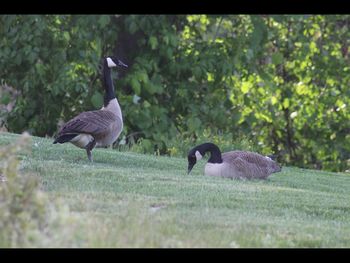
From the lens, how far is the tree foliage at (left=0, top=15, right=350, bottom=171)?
21562 millimetres

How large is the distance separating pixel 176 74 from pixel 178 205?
1288 centimetres

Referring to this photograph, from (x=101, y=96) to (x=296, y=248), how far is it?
13.4 meters

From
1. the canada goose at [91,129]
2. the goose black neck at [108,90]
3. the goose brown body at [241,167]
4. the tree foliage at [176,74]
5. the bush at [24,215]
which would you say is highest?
the tree foliage at [176,74]

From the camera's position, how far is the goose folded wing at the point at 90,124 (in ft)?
44.5

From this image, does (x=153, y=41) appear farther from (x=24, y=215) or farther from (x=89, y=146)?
(x=24, y=215)

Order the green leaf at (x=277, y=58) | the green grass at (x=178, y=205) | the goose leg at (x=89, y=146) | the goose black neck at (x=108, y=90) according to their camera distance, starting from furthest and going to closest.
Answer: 1. the green leaf at (x=277, y=58)
2. the goose black neck at (x=108, y=90)
3. the goose leg at (x=89, y=146)
4. the green grass at (x=178, y=205)

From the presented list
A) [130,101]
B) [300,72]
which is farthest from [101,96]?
[300,72]

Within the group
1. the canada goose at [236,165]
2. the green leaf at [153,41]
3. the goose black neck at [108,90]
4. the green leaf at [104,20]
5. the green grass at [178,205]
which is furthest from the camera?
the green leaf at [153,41]

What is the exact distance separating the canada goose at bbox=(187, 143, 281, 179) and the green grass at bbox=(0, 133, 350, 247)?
256 mm

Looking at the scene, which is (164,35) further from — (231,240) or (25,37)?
(231,240)

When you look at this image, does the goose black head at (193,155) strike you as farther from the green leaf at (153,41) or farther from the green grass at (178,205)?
the green leaf at (153,41)

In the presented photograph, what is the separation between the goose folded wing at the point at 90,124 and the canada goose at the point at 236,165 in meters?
1.43

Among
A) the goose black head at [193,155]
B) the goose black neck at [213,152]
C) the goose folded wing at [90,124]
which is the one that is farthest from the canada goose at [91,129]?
the goose black neck at [213,152]

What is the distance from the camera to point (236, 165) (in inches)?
525
